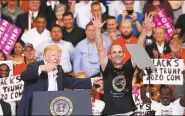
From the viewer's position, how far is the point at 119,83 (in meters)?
8.28

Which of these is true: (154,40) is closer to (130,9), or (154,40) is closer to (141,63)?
(130,9)

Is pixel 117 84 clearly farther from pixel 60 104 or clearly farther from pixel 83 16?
pixel 83 16

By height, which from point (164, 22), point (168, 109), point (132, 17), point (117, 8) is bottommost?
point (168, 109)

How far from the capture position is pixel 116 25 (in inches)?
463

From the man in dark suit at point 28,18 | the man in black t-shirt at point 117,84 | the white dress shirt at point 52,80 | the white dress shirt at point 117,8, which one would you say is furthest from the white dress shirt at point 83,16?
the white dress shirt at point 52,80

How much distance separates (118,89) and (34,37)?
3931mm

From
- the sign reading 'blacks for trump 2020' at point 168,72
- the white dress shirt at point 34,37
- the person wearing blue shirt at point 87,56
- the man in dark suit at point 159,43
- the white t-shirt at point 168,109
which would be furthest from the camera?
the white dress shirt at point 34,37

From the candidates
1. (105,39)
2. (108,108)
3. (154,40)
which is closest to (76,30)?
(105,39)

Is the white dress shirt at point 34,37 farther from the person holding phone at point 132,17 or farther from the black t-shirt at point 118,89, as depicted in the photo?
the black t-shirt at point 118,89

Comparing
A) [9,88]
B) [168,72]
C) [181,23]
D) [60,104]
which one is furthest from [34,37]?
[60,104]

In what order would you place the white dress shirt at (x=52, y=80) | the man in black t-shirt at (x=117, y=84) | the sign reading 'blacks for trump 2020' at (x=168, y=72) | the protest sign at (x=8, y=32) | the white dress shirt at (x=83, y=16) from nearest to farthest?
the white dress shirt at (x=52, y=80)
the man in black t-shirt at (x=117, y=84)
the sign reading 'blacks for trump 2020' at (x=168, y=72)
the protest sign at (x=8, y=32)
the white dress shirt at (x=83, y=16)

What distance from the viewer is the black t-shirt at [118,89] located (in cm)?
827

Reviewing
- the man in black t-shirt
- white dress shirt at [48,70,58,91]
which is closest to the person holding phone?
the man in black t-shirt

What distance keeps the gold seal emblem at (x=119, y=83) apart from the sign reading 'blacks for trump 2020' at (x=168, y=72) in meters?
2.41
